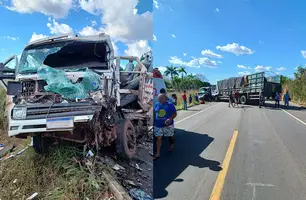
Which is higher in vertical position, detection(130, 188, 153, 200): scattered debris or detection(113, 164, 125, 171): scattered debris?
detection(113, 164, 125, 171): scattered debris

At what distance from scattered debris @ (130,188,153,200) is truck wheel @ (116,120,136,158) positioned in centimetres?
128

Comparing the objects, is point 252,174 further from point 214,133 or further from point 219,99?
point 219,99

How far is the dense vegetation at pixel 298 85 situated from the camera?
27391 mm

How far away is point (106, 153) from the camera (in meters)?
5.36

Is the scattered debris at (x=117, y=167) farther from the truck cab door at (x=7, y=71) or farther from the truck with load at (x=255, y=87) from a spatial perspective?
the truck with load at (x=255, y=87)

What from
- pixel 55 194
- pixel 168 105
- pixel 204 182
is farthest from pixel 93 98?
pixel 204 182

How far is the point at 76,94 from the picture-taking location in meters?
4.50

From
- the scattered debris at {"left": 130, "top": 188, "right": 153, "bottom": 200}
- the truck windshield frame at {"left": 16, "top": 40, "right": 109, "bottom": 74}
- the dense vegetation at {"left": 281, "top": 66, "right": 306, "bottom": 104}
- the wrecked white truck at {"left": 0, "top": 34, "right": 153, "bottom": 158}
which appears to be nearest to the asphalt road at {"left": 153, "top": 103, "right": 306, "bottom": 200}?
the scattered debris at {"left": 130, "top": 188, "right": 153, "bottom": 200}

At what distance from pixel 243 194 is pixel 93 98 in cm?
275

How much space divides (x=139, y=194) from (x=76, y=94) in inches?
76.1

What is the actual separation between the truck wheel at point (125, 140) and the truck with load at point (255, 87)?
54.0 feet

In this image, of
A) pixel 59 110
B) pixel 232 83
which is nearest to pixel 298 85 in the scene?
pixel 232 83

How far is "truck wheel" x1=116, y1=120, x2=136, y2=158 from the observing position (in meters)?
5.16

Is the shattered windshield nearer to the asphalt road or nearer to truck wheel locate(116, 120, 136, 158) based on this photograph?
truck wheel locate(116, 120, 136, 158)
